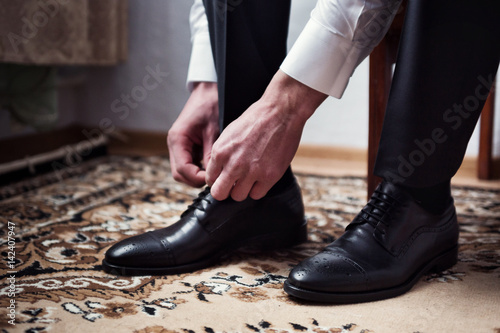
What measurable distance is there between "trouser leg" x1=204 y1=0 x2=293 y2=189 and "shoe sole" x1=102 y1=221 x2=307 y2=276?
18 centimetres

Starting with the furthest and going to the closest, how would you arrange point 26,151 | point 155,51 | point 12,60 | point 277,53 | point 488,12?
point 155,51 → point 26,151 → point 12,60 → point 277,53 → point 488,12

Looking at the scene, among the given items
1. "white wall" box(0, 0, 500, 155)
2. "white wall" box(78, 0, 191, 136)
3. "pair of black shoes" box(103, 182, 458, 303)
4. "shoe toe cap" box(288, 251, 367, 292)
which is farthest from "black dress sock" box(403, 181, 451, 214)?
"white wall" box(78, 0, 191, 136)

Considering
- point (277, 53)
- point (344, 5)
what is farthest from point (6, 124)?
point (344, 5)

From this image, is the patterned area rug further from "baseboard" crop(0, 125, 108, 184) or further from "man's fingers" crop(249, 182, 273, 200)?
"baseboard" crop(0, 125, 108, 184)

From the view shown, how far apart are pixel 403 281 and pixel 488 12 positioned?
327 millimetres

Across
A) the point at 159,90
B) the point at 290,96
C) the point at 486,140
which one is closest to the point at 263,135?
the point at 290,96

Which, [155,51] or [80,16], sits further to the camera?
[155,51]

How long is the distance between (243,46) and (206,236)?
0.86ft

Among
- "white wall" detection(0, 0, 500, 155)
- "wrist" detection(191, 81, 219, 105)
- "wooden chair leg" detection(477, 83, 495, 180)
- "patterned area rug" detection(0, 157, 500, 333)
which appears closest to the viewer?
"patterned area rug" detection(0, 157, 500, 333)

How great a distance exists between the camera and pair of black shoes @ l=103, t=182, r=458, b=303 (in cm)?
61

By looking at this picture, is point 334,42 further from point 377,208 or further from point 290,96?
point 377,208

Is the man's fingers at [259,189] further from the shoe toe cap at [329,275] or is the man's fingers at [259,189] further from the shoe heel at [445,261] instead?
the shoe heel at [445,261]

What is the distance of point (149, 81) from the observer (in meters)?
1.83

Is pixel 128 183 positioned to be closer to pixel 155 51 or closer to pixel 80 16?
pixel 80 16
